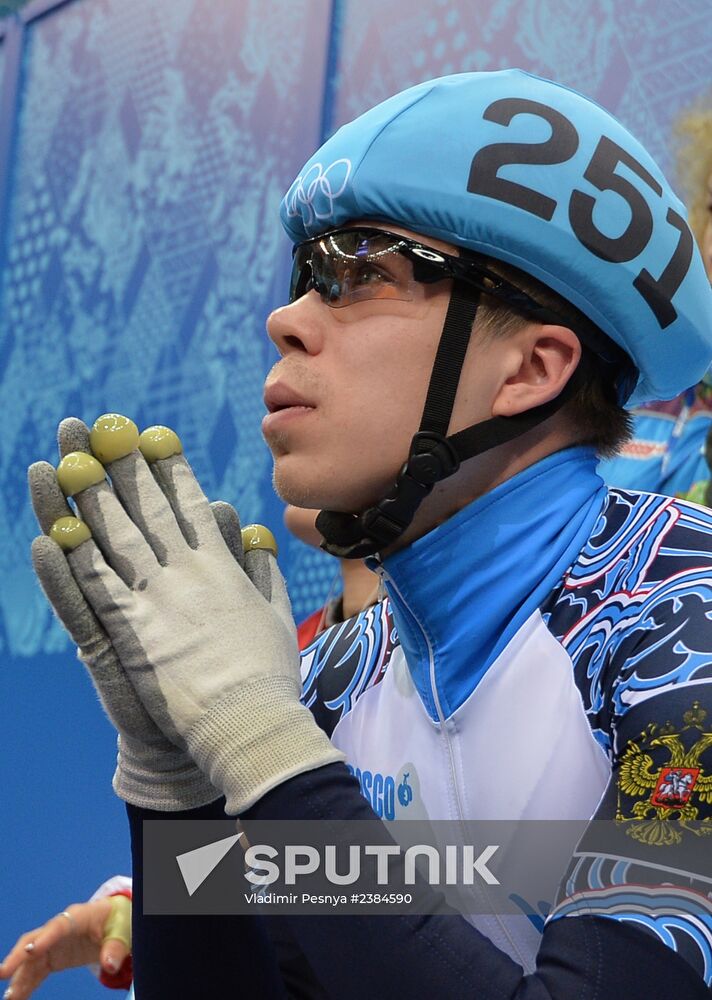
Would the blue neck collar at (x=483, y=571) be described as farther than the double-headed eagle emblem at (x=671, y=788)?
Yes

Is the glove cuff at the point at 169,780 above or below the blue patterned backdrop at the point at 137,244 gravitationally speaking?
below

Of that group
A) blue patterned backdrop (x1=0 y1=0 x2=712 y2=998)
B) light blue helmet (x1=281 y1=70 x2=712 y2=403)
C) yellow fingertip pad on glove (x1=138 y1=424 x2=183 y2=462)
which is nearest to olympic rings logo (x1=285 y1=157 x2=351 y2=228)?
light blue helmet (x1=281 y1=70 x2=712 y2=403)

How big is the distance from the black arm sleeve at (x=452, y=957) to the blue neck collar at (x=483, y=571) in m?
0.20

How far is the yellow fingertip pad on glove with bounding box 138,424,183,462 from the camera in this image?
100 cm

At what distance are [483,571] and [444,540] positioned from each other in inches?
1.9

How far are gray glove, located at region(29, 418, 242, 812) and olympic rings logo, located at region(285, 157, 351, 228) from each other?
0.99ft

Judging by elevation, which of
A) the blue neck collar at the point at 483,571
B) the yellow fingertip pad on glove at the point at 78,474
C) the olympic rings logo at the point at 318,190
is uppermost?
the olympic rings logo at the point at 318,190

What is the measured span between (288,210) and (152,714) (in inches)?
21.0

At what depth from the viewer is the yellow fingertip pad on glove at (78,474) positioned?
95 centimetres

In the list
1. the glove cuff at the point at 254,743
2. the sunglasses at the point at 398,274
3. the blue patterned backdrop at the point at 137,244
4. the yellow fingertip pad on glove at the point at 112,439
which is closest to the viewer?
the glove cuff at the point at 254,743

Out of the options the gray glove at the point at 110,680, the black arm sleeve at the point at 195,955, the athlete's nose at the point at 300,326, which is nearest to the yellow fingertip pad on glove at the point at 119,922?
the black arm sleeve at the point at 195,955

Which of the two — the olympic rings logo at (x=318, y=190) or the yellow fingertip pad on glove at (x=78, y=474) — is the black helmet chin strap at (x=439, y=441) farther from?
the yellow fingertip pad on glove at (x=78, y=474)

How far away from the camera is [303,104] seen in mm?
2762

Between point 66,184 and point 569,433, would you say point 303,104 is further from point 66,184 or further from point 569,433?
point 569,433
